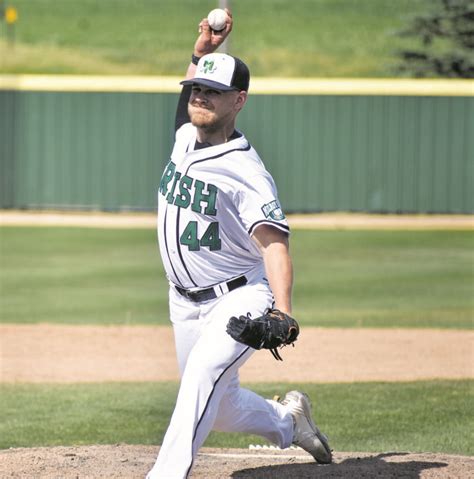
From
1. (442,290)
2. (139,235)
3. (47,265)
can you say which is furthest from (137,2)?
(442,290)

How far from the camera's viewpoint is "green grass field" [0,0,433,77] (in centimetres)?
3497

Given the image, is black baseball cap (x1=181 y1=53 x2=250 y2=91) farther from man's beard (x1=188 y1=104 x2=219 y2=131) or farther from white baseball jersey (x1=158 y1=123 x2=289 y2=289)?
white baseball jersey (x1=158 y1=123 x2=289 y2=289)

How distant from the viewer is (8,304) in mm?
12992

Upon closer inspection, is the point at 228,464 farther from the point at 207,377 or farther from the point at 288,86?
the point at 288,86

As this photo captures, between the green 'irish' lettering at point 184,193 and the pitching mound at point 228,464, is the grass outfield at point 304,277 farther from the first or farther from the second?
the green 'irish' lettering at point 184,193

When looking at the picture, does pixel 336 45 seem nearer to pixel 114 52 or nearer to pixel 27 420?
pixel 114 52

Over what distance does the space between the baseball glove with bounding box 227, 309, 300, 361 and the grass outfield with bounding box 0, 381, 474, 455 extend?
7.67ft

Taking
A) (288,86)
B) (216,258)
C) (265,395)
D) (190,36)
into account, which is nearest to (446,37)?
(190,36)

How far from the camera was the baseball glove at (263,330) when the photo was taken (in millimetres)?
4676

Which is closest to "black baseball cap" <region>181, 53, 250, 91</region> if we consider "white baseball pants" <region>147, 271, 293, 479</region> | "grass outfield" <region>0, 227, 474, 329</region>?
"white baseball pants" <region>147, 271, 293, 479</region>

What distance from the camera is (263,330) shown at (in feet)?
15.3

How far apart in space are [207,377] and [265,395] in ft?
11.8

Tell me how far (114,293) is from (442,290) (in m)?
3.96

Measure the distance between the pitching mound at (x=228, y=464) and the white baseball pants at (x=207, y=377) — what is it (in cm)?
35
